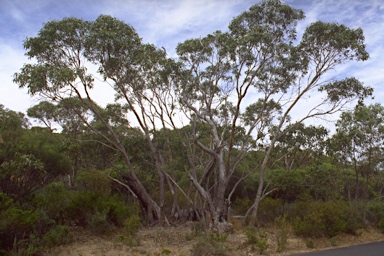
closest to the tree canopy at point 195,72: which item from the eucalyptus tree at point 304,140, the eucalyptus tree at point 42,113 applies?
the eucalyptus tree at point 304,140

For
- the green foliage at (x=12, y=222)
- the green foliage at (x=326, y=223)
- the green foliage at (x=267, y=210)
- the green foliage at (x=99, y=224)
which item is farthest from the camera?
the green foliage at (x=267, y=210)

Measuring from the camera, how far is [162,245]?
11.6 meters

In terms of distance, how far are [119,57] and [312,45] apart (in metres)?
8.96

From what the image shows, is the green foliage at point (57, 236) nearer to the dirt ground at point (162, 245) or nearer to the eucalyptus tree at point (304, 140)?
the dirt ground at point (162, 245)

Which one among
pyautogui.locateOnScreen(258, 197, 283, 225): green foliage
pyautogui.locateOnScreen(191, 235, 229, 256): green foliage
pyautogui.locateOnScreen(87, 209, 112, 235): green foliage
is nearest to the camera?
pyautogui.locateOnScreen(191, 235, 229, 256): green foliage

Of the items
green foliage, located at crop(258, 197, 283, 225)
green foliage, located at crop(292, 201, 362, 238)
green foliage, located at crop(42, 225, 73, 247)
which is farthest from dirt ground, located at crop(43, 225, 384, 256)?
green foliage, located at crop(258, 197, 283, 225)

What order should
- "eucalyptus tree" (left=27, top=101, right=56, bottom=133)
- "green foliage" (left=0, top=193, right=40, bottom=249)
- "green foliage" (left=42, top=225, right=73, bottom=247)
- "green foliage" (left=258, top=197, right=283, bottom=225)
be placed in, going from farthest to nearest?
1. "eucalyptus tree" (left=27, top=101, right=56, bottom=133)
2. "green foliage" (left=258, top=197, right=283, bottom=225)
3. "green foliage" (left=42, top=225, right=73, bottom=247)
4. "green foliage" (left=0, top=193, right=40, bottom=249)

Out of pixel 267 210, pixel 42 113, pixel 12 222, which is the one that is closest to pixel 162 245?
pixel 12 222

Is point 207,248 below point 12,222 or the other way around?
below

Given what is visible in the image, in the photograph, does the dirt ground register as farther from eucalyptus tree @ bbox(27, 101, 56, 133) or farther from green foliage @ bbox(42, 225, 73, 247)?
eucalyptus tree @ bbox(27, 101, 56, 133)

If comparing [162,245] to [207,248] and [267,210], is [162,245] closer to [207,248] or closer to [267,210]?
[207,248]

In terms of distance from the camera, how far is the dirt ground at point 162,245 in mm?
10445

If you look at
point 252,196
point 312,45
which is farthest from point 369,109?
point 252,196

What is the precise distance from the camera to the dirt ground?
411 inches
